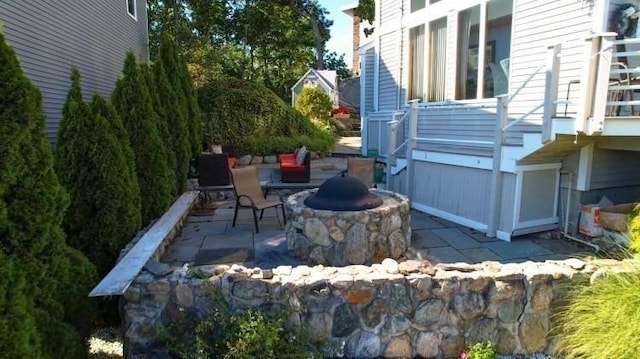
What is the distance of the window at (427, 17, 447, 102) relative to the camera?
7.30 meters

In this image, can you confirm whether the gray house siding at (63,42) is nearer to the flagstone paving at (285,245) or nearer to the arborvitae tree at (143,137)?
the arborvitae tree at (143,137)

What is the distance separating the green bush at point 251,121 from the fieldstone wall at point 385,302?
9250mm

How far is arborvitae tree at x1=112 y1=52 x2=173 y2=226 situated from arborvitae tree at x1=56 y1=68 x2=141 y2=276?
1.09 meters

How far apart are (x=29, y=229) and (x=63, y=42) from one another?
6040 millimetres

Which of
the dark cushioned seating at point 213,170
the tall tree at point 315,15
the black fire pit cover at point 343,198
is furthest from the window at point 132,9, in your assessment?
the tall tree at point 315,15

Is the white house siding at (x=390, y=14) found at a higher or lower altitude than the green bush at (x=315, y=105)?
higher

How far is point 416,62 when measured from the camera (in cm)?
826

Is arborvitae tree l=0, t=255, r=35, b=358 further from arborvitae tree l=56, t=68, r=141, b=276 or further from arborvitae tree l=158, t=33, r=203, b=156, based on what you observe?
arborvitae tree l=158, t=33, r=203, b=156

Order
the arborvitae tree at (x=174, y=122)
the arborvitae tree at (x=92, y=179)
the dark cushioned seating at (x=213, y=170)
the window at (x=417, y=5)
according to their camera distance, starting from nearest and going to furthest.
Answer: the arborvitae tree at (x=92, y=179) → the arborvitae tree at (x=174, y=122) → the window at (x=417, y=5) → the dark cushioned seating at (x=213, y=170)

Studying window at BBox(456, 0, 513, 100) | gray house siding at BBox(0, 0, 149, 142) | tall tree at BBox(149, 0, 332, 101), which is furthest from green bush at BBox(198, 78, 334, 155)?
tall tree at BBox(149, 0, 332, 101)

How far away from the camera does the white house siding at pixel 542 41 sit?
197 inches

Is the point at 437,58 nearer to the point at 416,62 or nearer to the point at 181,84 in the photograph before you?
the point at 416,62

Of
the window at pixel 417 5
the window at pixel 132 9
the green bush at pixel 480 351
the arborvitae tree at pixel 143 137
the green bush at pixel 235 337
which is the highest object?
the window at pixel 132 9

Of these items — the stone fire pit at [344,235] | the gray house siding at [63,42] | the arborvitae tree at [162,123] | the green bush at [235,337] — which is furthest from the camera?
the arborvitae tree at [162,123]
